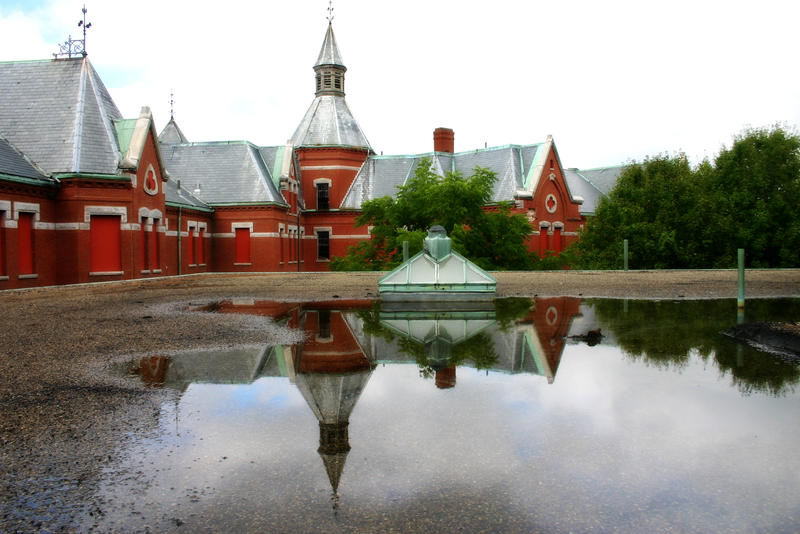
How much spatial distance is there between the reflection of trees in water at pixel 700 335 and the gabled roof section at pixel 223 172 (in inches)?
1046

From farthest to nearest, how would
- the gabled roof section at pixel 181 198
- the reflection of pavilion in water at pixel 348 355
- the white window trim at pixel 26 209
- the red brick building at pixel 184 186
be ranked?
the gabled roof section at pixel 181 198
the red brick building at pixel 184 186
the white window trim at pixel 26 209
the reflection of pavilion in water at pixel 348 355

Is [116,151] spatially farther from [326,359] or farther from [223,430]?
[223,430]

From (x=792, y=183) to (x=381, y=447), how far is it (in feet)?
139

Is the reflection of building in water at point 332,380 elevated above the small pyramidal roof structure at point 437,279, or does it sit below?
below

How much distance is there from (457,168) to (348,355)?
38659 millimetres

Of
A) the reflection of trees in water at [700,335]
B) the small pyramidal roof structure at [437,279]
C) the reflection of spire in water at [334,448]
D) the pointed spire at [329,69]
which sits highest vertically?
the pointed spire at [329,69]

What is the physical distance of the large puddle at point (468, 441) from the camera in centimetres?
377

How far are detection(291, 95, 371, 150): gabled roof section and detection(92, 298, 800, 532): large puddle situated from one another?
1464 inches

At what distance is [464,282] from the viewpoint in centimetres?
1600

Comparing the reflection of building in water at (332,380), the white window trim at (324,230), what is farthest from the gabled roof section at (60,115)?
the white window trim at (324,230)

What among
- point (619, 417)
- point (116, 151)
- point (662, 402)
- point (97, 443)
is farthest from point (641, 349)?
point (116, 151)

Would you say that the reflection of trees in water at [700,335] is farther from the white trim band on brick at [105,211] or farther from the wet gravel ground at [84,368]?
the white trim band on brick at [105,211]

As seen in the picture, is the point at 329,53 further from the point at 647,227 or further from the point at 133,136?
the point at 647,227

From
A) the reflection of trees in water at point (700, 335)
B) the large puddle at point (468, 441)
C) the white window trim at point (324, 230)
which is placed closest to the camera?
the large puddle at point (468, 441)
